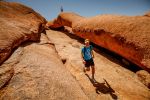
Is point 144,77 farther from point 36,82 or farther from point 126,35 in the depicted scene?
point 36,82

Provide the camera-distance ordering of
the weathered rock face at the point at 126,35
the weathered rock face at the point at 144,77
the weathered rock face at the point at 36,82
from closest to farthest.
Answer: the weathered rock face at the point at 36,82
the weathered rock face at the point at 144,77
the weathered rock face at the point at 126,35

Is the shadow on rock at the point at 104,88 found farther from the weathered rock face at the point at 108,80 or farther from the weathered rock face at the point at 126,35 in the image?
the weathered rock face at the point at 126,35

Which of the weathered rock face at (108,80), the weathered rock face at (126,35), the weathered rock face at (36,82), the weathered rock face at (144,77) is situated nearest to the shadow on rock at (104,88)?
the weathered rock face at (108,80)

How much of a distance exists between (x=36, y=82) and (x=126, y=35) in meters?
4.91

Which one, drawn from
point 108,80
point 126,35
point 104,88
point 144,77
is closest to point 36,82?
point 104,88

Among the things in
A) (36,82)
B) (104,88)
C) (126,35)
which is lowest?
(104,88)

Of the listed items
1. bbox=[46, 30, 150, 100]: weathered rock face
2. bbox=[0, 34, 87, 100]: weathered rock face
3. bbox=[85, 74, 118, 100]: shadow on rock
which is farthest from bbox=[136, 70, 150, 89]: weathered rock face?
bbox=[0, 34, 87, 100]: weathered rock face

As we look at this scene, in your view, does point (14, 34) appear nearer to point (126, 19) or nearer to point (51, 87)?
point (51, 87)

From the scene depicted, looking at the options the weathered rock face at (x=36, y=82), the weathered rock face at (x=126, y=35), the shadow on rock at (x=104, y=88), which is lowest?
the shadow on rock at (x=104, y=88)

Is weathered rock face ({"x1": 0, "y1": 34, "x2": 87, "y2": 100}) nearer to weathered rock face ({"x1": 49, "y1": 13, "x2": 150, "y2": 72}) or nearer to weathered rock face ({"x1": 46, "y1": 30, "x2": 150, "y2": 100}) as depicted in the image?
weathered rock face ({"x1": 46, "y1": 30, "x2": 150, "y2": 100})

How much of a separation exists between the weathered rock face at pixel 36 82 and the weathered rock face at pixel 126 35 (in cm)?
338

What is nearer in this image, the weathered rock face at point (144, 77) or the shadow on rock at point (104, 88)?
the shadow on rock at point (104, 88)

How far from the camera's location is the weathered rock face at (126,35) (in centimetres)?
640

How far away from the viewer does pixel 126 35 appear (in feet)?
23.4
